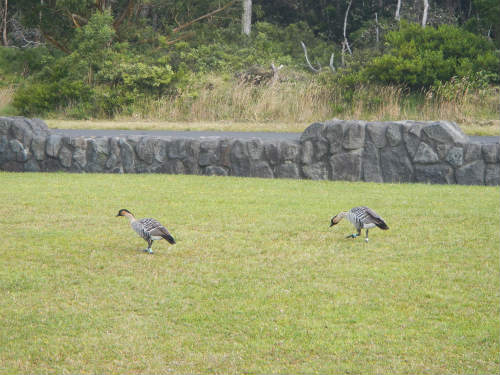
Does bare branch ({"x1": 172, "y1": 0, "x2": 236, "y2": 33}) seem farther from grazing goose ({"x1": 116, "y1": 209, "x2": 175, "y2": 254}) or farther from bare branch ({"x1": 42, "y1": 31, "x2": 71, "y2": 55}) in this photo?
grazing goose ({"x1": 116, "y1": 209, "x2": 175, "y2": 254})

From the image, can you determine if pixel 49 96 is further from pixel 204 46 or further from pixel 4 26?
pixel 4 26

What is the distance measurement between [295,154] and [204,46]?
14.3 meters


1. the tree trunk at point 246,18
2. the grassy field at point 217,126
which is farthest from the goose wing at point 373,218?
the tree trunk at point 246,18

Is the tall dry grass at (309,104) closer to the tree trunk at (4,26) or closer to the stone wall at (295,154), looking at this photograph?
the stone wall at (295,154)

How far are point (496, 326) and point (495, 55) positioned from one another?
1850 cm

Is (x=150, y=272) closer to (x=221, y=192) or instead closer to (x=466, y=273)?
(x=466, y=273)

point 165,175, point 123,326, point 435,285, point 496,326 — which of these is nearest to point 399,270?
point 435,285

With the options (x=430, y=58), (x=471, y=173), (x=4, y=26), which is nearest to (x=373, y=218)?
(x=471, y=173)

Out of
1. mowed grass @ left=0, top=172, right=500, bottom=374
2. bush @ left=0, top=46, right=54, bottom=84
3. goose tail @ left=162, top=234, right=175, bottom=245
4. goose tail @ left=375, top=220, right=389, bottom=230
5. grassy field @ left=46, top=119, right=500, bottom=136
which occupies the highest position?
bush @ left=0, top=46, right=54, bottom=84

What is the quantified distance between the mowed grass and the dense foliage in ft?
38.8

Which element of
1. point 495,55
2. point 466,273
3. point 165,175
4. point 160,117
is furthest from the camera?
point 495,55

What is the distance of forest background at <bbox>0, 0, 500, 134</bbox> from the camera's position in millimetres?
20328

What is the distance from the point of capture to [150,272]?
7074 mm

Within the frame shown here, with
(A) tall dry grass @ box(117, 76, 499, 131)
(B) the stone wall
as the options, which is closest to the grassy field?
(A) tall dry grass @ box(117, 76, 499, 131)
